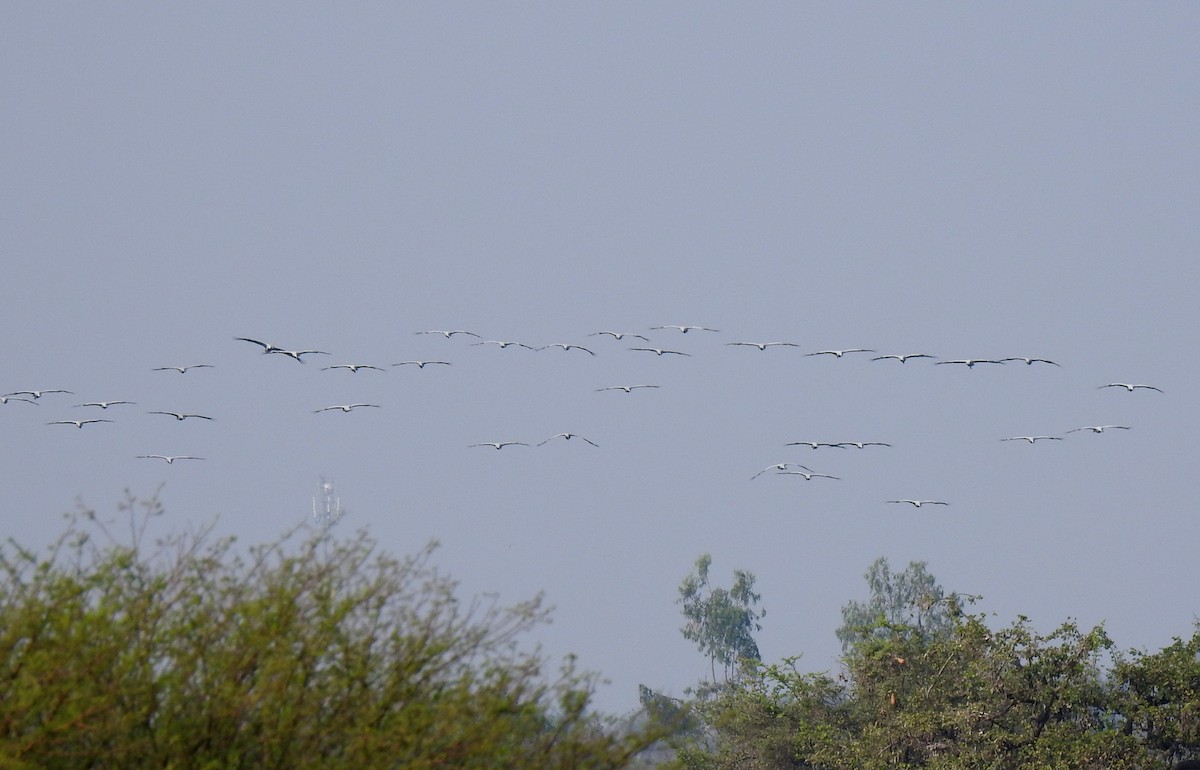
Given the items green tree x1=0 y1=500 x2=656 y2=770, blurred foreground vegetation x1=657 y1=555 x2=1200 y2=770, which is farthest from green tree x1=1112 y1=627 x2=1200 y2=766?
green tree x1=0 y1=500 x2=656 y2=770

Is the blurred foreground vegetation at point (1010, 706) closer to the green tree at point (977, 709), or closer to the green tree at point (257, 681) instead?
the green tree at point (977, 709)

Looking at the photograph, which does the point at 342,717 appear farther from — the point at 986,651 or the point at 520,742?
the point at 986,651

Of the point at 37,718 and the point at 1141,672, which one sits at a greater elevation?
the point at 1141,672

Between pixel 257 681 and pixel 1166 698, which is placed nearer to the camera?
pixel 257 681

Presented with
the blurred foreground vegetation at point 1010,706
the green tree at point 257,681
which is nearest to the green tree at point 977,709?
the blurred foreground vegetation at point 1010,706

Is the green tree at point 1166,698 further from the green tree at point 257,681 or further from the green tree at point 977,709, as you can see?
the green tree at point 257,681

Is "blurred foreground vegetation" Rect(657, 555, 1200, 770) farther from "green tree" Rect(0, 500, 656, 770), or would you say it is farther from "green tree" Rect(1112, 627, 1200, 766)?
"green tree" Rect(0, 500, 656, 770)

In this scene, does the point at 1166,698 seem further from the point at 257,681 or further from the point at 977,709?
the point at 257,681

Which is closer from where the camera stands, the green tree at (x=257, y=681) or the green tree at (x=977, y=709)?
the green tree at (x=257, y=681)

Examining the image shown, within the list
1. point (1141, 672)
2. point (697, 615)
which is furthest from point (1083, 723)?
point (697, 615)

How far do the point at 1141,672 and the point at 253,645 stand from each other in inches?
980

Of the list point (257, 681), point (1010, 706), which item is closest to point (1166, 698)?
point (1010, 706)

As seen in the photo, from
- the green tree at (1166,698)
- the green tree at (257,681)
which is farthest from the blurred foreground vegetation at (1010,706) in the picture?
the green tree at (257,681)

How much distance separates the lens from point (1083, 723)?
3098 centimetres
